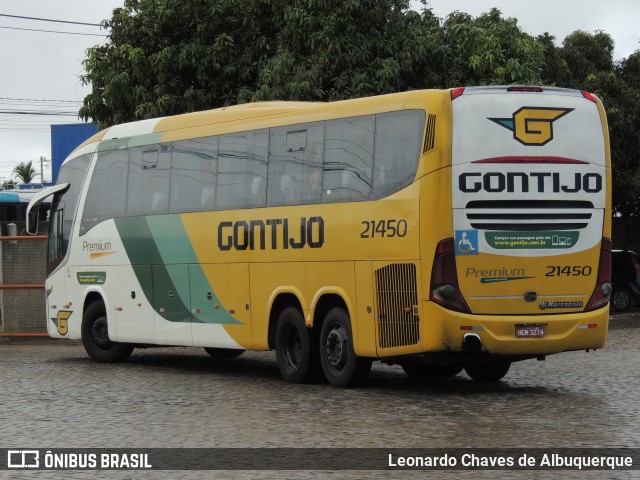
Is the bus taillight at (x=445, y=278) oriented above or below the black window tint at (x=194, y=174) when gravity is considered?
below

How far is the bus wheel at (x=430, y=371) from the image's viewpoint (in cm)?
1769

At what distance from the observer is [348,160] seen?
52.5 feet

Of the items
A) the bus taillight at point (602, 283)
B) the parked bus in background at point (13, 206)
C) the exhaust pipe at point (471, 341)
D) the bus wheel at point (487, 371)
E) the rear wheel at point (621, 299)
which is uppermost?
the parked bus in background at point (13, 206)

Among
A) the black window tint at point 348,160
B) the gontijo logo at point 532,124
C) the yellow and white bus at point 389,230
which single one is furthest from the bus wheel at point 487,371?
the gontijo logo at point 532,124

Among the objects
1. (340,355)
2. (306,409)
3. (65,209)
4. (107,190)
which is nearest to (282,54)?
(65,209)

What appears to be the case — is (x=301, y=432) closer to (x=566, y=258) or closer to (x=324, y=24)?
(x=566, y=258)

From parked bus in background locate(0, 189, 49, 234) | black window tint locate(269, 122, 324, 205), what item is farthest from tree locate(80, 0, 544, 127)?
parked bus in background locate(0, 189, 49, 234)

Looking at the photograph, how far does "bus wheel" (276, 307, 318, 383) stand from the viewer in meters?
16.7

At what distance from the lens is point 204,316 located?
18797 millimetres

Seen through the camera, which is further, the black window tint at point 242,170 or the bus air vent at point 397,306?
the black window tint at point 242,170

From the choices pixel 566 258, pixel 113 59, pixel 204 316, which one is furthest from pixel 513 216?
pixel 113 59

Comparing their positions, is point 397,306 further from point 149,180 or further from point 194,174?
point 149,180

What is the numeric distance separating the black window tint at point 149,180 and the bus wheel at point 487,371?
511 cm

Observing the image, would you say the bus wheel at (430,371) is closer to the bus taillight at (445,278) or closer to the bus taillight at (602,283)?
the bus taillight at (602,283)
